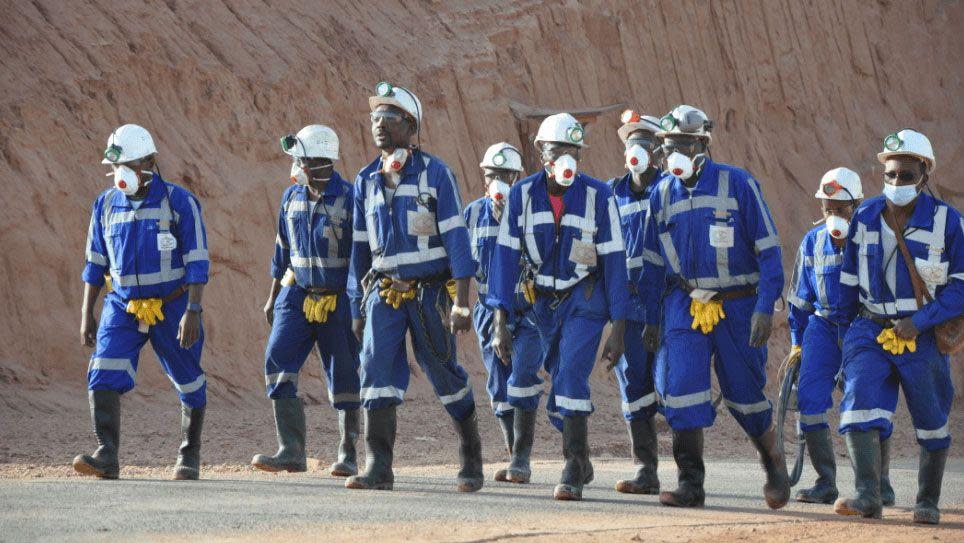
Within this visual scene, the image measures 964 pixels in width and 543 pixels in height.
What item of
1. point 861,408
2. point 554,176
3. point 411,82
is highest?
point 411,82

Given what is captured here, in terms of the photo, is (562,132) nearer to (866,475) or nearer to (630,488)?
(630,488)

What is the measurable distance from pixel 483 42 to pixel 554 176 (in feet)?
39.2

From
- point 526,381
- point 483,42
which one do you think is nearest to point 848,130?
point 483,42

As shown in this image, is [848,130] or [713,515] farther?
[848,130]

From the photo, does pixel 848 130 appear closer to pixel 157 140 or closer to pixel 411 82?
pixel 411 82

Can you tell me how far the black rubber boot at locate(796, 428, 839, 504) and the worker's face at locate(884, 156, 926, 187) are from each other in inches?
88.5

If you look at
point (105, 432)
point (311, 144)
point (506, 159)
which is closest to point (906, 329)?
point (311, 144)

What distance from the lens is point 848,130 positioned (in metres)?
26.5

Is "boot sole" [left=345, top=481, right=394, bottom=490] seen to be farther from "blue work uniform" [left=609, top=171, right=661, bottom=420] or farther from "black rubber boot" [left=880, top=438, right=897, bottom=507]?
"black rubber boot" [left=880, top=438, right=897, bottom=507]

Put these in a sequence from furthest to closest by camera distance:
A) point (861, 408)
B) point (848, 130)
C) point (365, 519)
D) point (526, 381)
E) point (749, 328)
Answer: point (848, 130), point (526, 381), point (749, 328), point (861, 408), point (365, 519)

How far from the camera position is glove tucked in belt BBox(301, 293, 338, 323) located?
35.0 ft

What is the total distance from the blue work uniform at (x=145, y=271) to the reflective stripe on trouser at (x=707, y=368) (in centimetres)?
317

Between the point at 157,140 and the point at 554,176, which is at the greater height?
the point at 157,140

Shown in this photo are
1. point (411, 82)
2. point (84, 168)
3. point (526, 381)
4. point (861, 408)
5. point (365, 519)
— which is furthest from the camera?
point (411, 82)
